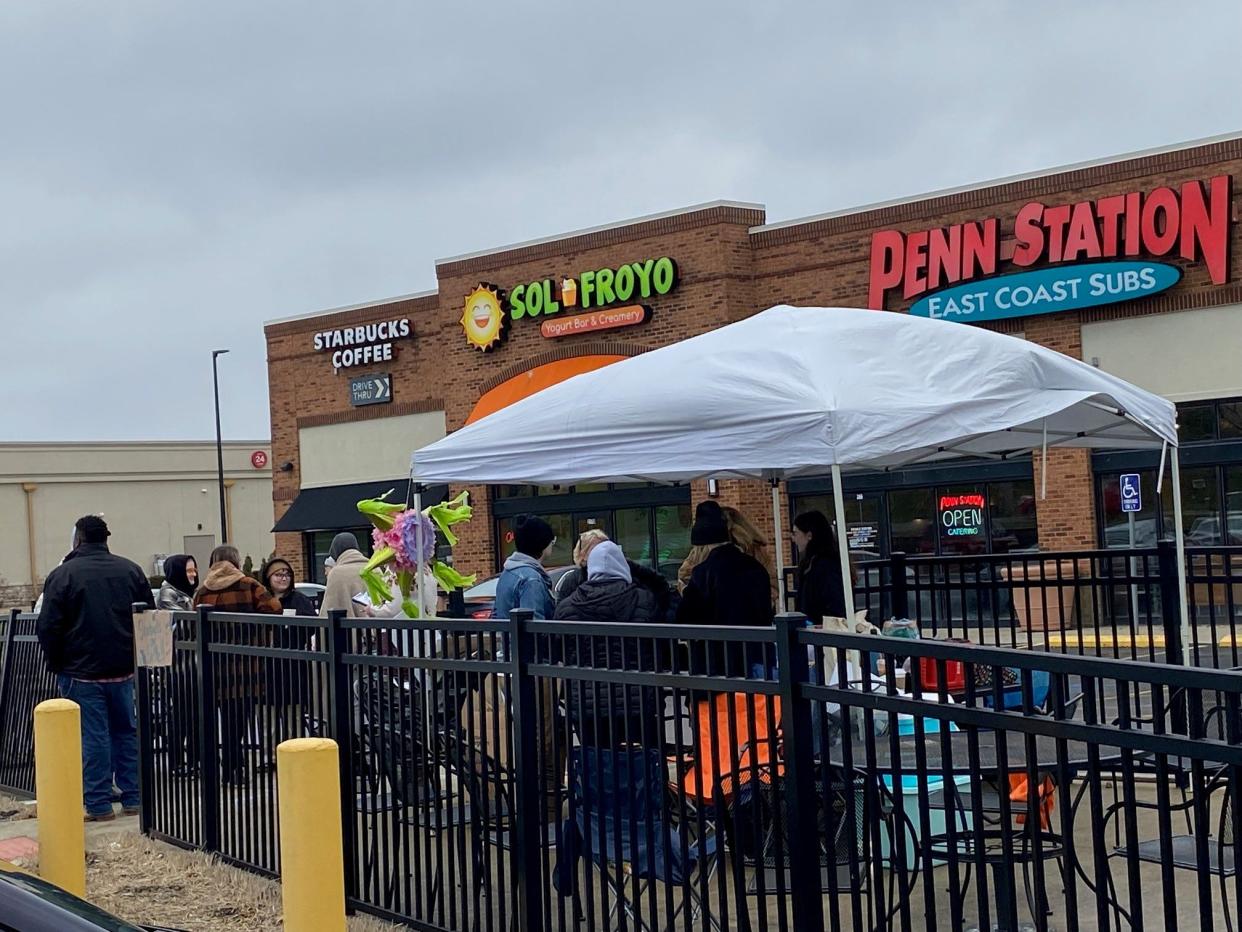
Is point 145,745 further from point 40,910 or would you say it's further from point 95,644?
point 40,910

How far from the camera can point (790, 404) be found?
750 centimetres

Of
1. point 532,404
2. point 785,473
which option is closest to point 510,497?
point 785,473

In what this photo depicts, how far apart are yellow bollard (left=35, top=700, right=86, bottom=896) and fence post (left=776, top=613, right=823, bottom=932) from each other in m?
Answer: 3.93

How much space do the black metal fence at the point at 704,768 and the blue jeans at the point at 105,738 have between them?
1043 mm

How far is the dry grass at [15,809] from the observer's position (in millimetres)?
9625

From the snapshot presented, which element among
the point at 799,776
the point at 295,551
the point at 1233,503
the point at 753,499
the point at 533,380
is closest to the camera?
the point at 799,776

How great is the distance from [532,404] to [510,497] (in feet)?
68.2

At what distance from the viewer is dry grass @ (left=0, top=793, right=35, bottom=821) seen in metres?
9.62

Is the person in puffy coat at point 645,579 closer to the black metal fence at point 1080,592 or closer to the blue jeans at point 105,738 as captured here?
the black metal fence at point 1080,592

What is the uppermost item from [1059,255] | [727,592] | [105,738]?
[1059,255]

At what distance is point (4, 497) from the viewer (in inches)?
2019

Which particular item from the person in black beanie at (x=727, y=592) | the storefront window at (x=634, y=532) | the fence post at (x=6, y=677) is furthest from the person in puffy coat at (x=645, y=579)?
the storefront window at (x=634, y=532)

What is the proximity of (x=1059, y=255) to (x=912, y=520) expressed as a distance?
488cm

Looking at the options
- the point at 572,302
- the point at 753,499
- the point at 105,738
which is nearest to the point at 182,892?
the point at 105,738
